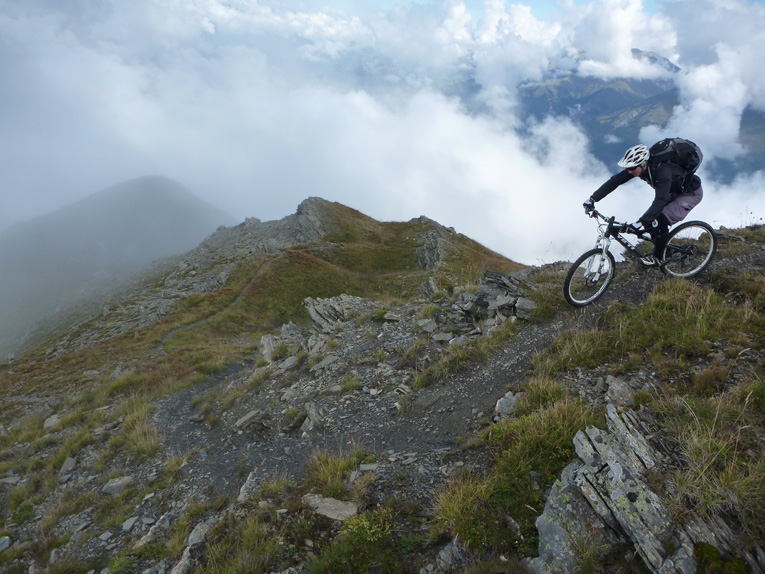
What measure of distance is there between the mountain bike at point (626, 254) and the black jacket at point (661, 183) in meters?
0.84

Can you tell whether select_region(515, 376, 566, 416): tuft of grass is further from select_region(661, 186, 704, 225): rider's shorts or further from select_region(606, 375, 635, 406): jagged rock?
select_region(661, 186, 704, 225): rider's shorts

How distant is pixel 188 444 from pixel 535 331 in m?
12.0

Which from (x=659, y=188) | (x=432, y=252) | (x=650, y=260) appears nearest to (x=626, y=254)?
(x=650, y=260)

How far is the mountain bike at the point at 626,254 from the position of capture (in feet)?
33.2

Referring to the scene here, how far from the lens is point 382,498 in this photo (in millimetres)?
6227

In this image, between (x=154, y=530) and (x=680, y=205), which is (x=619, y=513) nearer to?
(x=680, y=205)

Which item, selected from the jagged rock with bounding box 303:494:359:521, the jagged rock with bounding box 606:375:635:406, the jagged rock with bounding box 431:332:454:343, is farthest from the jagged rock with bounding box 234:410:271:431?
the jagged rock with bounding box 606:375:635:406

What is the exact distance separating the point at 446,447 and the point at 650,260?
827 centimetres

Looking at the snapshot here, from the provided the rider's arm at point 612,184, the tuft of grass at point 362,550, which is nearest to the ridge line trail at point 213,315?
the tuft of grass at point 362,550

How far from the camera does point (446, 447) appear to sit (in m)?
7.43

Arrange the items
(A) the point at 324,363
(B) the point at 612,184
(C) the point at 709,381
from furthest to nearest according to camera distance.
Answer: (A) the point at 324,363, (B) the point at 612,184, (C) the point at 709,381

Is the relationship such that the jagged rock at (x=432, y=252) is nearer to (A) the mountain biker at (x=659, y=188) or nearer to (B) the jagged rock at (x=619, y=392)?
(A) the mountain biker at (x=659, y=188)

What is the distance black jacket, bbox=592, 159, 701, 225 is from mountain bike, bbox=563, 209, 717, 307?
0.84 metres

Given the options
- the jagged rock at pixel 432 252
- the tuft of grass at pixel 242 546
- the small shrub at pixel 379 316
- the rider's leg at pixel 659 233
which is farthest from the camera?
the jagged rock at pixel 432 252
